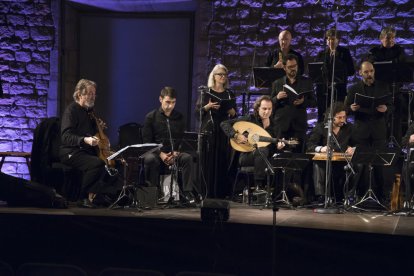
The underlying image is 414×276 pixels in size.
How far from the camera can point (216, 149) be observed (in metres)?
9.19

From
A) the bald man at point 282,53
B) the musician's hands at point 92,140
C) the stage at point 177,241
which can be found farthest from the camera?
the bald man at point 282,53

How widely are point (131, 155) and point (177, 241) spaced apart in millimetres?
1241

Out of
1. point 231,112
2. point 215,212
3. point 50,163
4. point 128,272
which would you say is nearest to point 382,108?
point 231,112

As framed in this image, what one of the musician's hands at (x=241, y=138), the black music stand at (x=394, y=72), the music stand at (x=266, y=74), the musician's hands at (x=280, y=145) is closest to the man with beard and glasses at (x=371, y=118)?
the black music stand at (x=394, y=72)

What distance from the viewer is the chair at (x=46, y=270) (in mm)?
4148

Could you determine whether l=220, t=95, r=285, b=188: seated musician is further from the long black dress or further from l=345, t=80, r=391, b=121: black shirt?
l=345, t=80, r=391, b=121: black shirt

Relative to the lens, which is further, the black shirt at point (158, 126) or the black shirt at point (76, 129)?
the black shirt at point (158, 126)

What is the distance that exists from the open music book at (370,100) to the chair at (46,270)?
5020mm

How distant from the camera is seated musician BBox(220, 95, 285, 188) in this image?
8.41 m

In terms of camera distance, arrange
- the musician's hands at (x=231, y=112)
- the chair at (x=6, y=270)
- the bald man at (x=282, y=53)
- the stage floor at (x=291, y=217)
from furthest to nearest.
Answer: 1. the bald man at (x=282, y=53)
2. the musician's hands at (x=231, y=112)
3. the stage floor at (x=291, y=217)
4. the chair at (x=6, y=270)

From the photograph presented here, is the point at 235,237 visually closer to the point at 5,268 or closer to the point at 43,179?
the point at 5,268

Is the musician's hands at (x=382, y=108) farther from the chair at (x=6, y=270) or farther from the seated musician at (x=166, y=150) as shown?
the chair at (x=6, y=270)

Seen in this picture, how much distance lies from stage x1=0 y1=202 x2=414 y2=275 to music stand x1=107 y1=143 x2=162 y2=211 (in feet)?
2.33

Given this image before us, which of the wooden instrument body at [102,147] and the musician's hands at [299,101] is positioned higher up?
the musician's hands at [299,101]
